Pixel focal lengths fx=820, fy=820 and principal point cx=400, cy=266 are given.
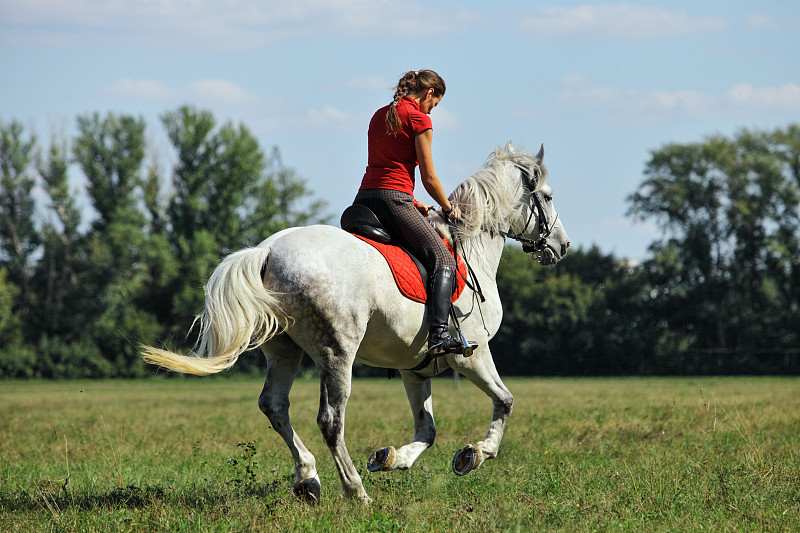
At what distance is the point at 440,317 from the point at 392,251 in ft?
2.16

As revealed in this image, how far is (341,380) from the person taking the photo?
6238mm

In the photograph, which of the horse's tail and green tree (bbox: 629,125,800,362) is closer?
the horse's tail

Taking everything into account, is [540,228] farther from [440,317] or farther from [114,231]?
[114,231]

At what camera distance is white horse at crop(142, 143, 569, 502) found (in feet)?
19.9

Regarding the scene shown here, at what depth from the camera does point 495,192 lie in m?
7.74

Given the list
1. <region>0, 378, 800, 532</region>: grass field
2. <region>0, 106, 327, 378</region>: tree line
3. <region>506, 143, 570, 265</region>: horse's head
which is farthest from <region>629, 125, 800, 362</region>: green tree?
<region>506, 143, 570, 265</region>: horse's head

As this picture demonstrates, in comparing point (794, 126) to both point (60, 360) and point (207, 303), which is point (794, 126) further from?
point (207, 303)

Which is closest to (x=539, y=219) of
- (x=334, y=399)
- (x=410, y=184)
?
(x=410, y=184)

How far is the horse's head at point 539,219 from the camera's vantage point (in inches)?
320

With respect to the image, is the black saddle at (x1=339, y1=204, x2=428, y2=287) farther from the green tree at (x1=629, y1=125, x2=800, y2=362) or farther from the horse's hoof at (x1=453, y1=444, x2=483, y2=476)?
the green tree at (x1=629, y1=125, x2=800, y2=362)

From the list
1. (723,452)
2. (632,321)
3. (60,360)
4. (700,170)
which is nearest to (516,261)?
(632,321)

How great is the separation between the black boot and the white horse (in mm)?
151

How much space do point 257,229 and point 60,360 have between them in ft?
52.1

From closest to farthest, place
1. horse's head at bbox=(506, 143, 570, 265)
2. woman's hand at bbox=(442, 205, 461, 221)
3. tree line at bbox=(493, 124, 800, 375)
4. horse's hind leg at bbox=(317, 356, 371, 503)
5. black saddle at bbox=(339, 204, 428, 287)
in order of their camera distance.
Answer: horse's hind leg at bbox=(317, 356, 371, 503) → black saddle at bbox=(339, 204, 428, 287) → woman's hand at bbox=(442, 205, 461, 221) → horse's head at bbox=(506, 143, 570, 265) → tree line at bbox=(493, 124, 800, 375)
